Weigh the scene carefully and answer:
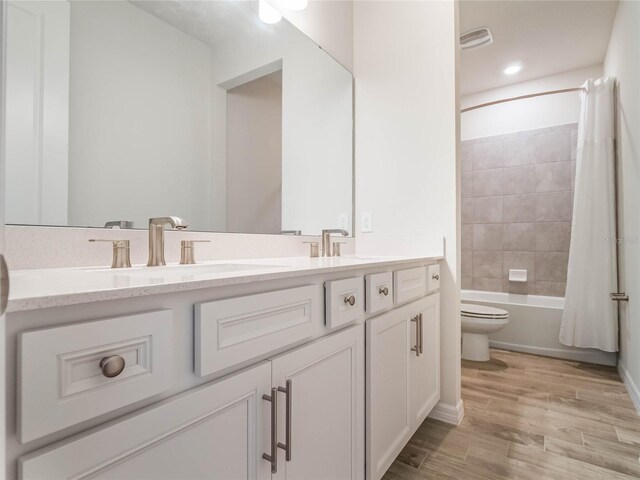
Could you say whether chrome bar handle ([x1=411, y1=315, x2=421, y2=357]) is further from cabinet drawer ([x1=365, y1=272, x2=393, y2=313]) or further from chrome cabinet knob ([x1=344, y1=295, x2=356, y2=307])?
chrome cabinet knob ([x1=344, y1=295, x2=356, y2=307])

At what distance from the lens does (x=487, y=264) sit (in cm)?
348

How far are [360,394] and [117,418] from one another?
748 mm

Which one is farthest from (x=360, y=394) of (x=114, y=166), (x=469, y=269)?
(x=469, y=269)

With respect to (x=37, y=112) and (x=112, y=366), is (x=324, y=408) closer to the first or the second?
(x=112, y=366)

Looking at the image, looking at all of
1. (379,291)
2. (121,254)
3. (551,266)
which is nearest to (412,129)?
(379,291)

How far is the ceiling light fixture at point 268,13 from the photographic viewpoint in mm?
1536

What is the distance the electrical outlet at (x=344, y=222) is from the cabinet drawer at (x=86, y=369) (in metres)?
1.53

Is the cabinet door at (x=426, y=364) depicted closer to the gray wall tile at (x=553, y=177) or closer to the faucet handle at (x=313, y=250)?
the faucet handle at (x=313, y=250)

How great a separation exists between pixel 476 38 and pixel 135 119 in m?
2.62

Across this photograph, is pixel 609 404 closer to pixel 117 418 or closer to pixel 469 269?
pixel 469 269

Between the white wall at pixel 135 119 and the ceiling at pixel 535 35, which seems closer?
the white wall at pixel 135 119

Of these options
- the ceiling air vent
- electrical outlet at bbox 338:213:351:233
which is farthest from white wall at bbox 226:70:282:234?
the ceiling air vent

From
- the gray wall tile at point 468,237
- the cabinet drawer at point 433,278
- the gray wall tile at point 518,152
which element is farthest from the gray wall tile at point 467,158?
the cabinet drawer at point 433,278

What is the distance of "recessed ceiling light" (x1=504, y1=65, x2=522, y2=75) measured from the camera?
3.09 m
